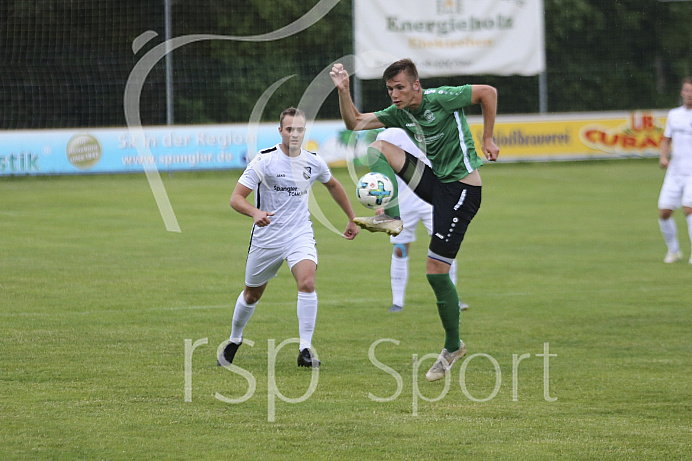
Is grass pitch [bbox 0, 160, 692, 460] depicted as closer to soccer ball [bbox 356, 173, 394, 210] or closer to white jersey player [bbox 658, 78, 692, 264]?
white jersey player [bbox 658, 78, 692, 264]

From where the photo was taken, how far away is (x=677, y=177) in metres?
13.1

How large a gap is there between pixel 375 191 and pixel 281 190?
863mm

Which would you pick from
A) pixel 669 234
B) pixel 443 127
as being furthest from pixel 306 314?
pixel 669 234

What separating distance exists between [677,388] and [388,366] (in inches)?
85.8

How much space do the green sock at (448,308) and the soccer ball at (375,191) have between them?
0.71m

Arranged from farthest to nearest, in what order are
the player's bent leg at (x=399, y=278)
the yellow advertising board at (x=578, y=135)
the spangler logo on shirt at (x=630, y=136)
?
1. the spangler logo on shirt at (x=630, y=136)
2. the yellow advertising board at (x=578, y=135)
3. the player's bent leg at (x=399, y=278)

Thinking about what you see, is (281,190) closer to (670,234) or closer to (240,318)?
(240,318)

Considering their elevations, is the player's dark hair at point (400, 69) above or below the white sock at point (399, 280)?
above

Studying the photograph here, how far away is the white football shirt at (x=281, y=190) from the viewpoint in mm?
7680

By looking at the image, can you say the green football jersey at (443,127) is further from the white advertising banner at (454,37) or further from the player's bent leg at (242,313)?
the white advertising banner at (454,37)

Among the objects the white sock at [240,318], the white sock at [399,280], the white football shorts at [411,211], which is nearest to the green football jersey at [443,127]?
the white sock at [240,318]

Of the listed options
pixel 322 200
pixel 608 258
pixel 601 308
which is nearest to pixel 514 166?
pixel 322 200

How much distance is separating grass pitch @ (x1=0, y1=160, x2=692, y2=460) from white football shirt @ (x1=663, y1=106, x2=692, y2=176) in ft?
4.37

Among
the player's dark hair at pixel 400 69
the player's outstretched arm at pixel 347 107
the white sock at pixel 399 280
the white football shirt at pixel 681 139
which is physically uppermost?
Result: the player's dark hair at pixel 400 69
